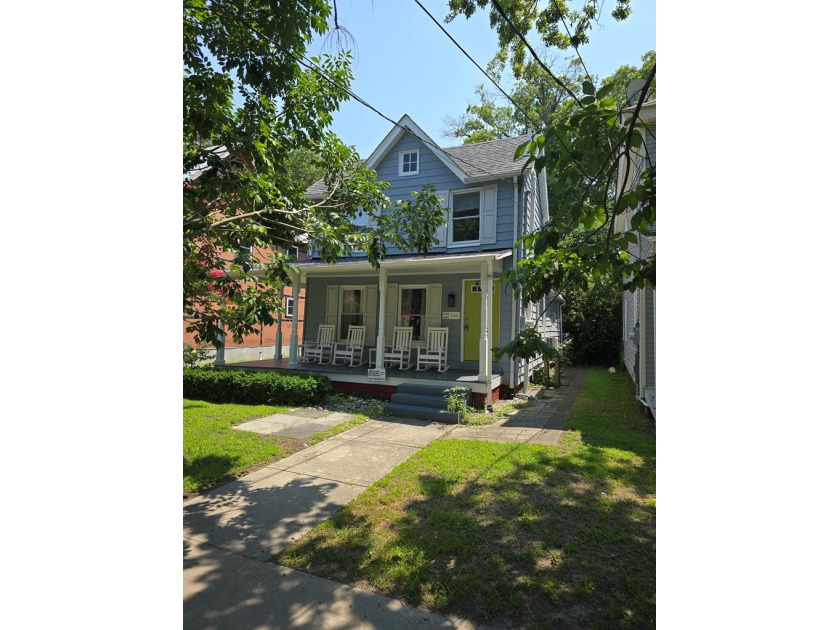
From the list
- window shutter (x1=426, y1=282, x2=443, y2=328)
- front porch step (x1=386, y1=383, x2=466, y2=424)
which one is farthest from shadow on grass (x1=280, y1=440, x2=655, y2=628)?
window shutter (x1=426, y1=282, x2=443, y2=328)

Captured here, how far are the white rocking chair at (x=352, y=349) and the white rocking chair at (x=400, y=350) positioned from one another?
2.45 feet

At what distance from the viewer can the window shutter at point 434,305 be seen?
36.3 feet

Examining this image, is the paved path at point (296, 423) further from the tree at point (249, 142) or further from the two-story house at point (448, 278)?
the tree at point (249, 142)

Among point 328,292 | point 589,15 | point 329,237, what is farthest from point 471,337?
point 589,15

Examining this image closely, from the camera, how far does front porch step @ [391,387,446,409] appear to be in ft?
27.2

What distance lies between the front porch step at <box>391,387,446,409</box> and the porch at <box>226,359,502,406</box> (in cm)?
40

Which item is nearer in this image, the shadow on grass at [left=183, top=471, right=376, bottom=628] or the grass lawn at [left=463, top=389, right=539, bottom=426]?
the shadow on grass at [left=183, top=471, right=376, bottom=628]

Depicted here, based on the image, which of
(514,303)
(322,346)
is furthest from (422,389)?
(322,346)

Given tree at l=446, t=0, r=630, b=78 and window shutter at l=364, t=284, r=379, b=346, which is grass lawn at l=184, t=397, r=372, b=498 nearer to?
window shutter at l=364, t=284, r=379, b=346

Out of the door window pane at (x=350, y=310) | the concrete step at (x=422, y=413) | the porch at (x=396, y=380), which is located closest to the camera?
the concrete step at (x=422, y=413)

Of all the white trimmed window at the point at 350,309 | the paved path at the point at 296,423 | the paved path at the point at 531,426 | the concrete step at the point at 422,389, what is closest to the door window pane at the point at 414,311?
the white trimmed window at the point at 350,309

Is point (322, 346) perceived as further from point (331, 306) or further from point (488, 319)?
point (488, 319)
